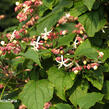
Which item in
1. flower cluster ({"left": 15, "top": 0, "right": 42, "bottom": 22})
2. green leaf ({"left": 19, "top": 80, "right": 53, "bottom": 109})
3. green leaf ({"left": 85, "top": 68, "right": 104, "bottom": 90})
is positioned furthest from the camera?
flower cluster ({"left": 15, "top": 0, "right": 42, "bottom": 22})

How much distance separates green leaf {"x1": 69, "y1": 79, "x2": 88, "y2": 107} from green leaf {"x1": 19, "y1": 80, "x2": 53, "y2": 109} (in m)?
0.22

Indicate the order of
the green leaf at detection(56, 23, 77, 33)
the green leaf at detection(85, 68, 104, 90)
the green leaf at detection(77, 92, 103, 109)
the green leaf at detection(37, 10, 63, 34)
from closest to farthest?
1. the green leaf at detection(77, 92, 103, 109)
2. the green leaf at detection(85, 68, 104, 90)
3. the green leaf at detection(37, 10, 63, 34)
4. the green leaf at detection(56, 23, 77, 33)

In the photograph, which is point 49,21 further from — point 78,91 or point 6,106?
point 6,106

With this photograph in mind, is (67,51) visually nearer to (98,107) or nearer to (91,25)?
(91,25)

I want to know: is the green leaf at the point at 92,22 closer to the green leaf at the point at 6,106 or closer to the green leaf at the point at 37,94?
the green leaf at the point at 37,94

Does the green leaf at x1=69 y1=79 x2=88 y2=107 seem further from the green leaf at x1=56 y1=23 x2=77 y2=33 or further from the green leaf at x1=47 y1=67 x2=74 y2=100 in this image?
the green leaf at x1=56 y1=23 x2=77 y2=33

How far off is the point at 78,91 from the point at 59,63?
0.29 m

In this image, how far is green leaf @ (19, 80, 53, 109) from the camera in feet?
5.70

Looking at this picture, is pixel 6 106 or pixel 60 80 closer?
pixel 6 106

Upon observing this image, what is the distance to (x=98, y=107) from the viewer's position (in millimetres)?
2234

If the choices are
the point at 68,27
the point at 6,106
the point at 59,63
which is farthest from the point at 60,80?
the point at 68,27

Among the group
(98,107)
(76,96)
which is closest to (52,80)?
(76,96)

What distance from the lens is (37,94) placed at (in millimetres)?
1778

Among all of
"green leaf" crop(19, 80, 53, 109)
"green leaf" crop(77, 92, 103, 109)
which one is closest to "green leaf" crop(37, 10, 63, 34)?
"green leaf" crop(19, 80, 53, 109)
